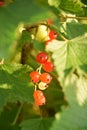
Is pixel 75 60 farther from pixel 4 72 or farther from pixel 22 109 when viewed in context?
pixel 22 109

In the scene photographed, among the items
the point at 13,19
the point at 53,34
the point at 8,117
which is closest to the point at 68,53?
the point at 53,34

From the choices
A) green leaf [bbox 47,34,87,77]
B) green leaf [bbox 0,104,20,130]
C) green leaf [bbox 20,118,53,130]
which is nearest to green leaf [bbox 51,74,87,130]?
green leaf [bbox 47,34,87,77]

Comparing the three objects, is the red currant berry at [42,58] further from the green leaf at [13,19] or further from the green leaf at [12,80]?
the green leaf at [13,19]

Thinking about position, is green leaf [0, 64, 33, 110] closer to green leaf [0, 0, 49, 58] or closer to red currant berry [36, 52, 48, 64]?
red currant berry [36, 52, 48, 64]

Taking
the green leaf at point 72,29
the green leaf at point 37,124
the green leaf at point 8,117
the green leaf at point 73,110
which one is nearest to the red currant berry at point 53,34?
the green leaf at point 72,29

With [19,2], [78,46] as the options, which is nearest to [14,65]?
[78,46]

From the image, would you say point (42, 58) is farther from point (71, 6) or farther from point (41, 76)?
point (71, 6)

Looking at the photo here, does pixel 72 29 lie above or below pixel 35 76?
above
